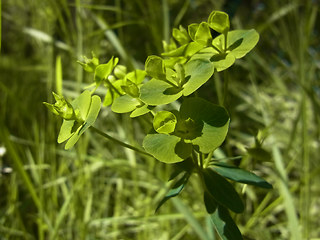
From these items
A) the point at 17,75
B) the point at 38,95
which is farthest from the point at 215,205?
the point at 17,75

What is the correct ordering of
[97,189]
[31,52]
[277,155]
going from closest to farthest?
1. [277,155]
2. [97,189]
3. [31,52]

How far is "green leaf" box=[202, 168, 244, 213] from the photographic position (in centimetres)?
53

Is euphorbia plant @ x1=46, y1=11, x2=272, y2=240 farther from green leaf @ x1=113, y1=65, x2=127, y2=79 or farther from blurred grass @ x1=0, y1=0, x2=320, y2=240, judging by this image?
blurred grass @ x1=0, y1=0, x2=320, y2=240

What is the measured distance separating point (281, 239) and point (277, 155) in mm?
412

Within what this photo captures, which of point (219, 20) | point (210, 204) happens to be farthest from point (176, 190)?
point (219, 20)

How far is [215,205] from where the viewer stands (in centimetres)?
56

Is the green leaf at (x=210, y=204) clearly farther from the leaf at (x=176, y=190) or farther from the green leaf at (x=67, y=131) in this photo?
the green leaf at (x=67, y=131)

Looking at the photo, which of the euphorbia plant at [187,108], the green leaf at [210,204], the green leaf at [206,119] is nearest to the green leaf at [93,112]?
the euphorbia plant at [187,108]

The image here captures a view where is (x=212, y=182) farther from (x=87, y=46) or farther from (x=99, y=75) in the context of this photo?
(x=87, y=46)

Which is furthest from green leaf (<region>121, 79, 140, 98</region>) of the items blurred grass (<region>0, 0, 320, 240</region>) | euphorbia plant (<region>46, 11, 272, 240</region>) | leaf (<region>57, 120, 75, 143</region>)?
blurred grass (<region>0, 0, 320, 240</region>)

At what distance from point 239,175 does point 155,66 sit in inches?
8.5

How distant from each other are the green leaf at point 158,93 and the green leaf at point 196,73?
0.02 metres

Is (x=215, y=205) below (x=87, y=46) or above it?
below

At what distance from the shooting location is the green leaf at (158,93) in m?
0.48
